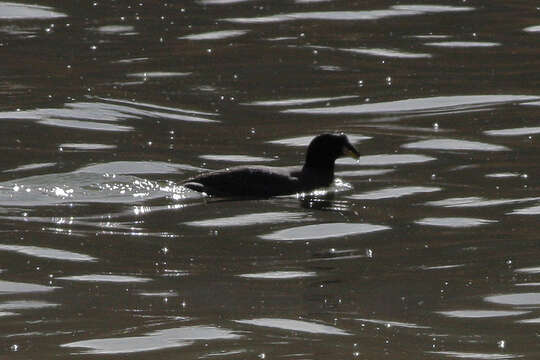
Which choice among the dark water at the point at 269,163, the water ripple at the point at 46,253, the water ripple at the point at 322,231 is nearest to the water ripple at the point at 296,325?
the dark water at the point at 269,163

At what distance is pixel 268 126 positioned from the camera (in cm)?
1864

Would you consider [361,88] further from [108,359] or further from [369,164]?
[108,359]

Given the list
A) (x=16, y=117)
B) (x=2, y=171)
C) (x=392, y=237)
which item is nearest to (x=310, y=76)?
(x=16, y=117)

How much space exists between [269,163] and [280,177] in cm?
162

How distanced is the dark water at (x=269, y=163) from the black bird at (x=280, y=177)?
6.4 inches

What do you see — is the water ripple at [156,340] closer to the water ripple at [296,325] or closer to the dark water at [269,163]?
the dark water at [269,163]

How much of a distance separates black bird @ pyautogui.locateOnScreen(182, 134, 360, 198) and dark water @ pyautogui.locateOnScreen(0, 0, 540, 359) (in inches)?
6.4

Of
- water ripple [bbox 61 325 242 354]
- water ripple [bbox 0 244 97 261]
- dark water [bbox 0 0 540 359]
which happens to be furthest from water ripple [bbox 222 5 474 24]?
water ripple [bbox 61 325 242 354]

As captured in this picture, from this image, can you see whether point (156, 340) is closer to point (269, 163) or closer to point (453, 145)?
point (269, 163)

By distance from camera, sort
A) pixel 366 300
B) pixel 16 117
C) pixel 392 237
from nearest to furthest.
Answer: pixel 366 300
pixel 392 237
pixel 16 117

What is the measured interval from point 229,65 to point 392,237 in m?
10.1

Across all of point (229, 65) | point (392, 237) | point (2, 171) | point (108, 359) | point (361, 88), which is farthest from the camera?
point (229, 65)

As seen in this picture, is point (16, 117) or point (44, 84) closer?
point (16, 117)

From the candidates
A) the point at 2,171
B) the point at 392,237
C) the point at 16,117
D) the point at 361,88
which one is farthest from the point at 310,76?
the point at 392,237
